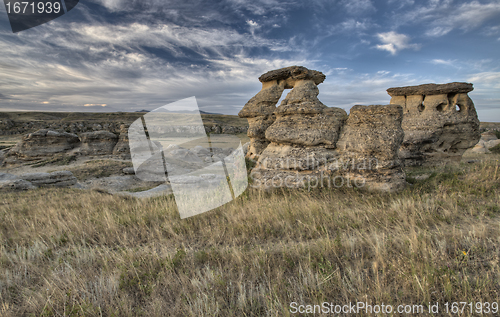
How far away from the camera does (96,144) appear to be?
82.2 ft

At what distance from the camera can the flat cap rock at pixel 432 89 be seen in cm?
1393

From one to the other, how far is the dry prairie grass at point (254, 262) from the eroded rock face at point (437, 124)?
461 inches

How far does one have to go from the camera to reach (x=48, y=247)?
3.94 m

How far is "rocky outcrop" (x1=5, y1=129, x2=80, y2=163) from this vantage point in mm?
22516

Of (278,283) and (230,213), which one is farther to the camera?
(230,213)

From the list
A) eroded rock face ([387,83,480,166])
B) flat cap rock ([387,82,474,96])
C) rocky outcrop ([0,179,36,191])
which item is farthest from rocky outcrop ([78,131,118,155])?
eroded rock face ([387,83,480,166])

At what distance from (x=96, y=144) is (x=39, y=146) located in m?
4.95

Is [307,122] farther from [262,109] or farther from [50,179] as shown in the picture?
[50,179]

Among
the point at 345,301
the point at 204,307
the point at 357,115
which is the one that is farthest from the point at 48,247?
the point at 357,115

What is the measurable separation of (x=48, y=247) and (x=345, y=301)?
15.8 ft

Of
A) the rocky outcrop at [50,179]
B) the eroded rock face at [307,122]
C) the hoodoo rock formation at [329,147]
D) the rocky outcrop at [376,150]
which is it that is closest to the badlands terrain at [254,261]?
the rocky outcrop at [376,150]

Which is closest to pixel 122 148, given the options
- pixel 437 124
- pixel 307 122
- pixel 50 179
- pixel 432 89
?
pixel 50 179

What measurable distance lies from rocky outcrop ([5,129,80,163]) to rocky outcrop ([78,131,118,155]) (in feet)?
5.84

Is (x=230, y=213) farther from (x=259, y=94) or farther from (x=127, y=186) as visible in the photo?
(x=127, y=186)
